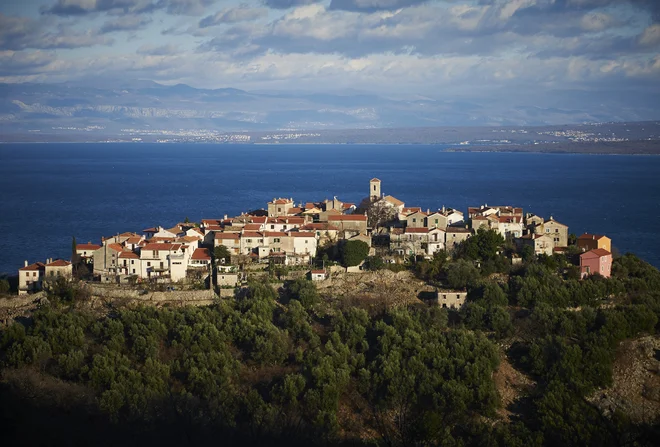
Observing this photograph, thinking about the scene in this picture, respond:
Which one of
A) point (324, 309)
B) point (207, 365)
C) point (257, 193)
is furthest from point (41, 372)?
point (257, 193)

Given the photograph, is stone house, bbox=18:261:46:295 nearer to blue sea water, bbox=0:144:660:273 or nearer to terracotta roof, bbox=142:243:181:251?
terracotta roof, bbox=142:243:181:251

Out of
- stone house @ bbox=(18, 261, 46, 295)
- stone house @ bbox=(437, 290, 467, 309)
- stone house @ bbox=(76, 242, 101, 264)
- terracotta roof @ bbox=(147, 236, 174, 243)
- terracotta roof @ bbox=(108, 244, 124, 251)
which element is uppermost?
terracotta roof @ bbox=(147, 236, 174, 243)

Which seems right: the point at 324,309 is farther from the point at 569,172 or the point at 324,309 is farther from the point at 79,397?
the point at 569,172

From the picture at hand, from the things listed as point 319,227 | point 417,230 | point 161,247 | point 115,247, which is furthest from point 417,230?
point 115,247

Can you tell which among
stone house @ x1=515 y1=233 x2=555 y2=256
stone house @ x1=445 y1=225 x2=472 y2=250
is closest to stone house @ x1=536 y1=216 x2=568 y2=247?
stone house @ x1=515 y1=233 x2=555 y2=256

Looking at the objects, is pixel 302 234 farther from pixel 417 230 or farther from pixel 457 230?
pixel 457 230

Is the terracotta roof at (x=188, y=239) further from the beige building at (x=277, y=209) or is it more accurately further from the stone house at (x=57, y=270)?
the beige building at (x=277, y=209)
